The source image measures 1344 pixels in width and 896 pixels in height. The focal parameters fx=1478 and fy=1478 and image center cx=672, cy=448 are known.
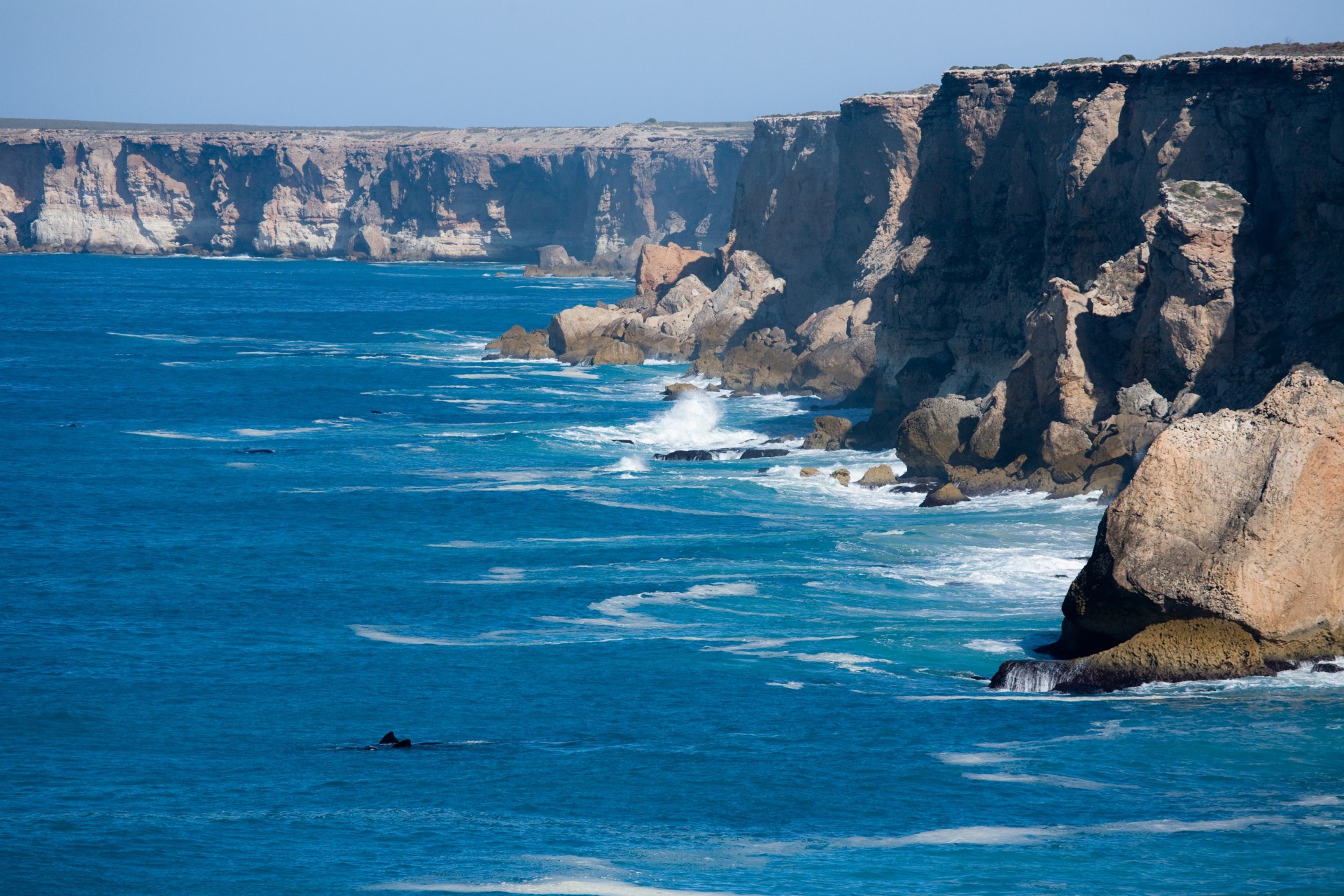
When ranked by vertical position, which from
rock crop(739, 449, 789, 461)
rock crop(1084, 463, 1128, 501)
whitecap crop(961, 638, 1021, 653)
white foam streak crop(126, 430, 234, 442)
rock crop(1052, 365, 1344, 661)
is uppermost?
rock crop(1052, 365, 1344, 661)

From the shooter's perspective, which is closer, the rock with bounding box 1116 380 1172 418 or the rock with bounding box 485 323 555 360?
the rock with bounding box 1116 380 1172 418

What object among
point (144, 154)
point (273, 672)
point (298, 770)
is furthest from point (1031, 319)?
point (144, 154)

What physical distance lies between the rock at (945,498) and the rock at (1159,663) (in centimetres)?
1552

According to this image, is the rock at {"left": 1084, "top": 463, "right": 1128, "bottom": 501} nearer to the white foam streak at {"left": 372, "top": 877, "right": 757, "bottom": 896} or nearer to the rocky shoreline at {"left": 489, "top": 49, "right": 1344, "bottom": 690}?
the rocky shoreline at {"left": 489, "top": 49, "right": 1344, "bottom": 690}

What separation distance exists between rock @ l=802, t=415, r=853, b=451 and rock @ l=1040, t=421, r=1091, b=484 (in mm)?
11292

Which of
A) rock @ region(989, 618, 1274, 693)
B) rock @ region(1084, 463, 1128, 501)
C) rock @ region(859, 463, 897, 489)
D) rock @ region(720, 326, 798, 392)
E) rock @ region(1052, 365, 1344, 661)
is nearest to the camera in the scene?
rock @ region(1052, 365, 1344, 661)

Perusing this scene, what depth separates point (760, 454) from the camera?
49.2m

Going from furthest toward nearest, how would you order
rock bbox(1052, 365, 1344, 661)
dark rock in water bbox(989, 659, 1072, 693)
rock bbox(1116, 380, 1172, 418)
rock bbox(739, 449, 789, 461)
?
rock bbox(739, 449, 789, 461) < rock bbox(1116, 380, 1172, 418) < dark rock in water bbox(989, 659, 1072, 693) < rock bbox(1052, 365, 1344, 661)

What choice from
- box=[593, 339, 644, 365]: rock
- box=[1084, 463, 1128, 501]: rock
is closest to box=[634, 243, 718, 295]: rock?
box=[593, 339, 644, 365]: rock

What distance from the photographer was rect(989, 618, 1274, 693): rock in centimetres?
2344

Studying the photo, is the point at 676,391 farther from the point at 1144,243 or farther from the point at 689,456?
the point at 1144,243

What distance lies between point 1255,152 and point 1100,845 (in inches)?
1060

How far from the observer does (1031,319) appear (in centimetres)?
4262

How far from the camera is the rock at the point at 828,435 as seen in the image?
49938 millimetres
